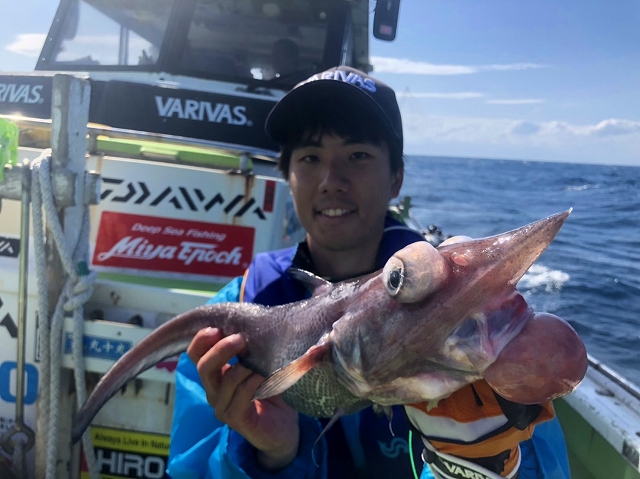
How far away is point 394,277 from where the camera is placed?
1.07 metres

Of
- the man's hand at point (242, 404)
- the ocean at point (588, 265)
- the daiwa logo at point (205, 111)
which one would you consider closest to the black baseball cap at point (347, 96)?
the ocean at point (588, 265)

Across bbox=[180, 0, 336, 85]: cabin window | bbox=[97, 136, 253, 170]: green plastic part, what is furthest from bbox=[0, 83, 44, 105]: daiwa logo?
bbox=[97, 136, 253, 170]: green plastic part

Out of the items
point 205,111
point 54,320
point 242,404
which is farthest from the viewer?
point 205,111

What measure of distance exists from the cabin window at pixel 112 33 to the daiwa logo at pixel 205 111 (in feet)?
3.64

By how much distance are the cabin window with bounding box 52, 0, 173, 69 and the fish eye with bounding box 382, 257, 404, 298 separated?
432cm

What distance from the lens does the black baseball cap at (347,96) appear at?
6.71ft

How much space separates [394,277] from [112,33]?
194 inches

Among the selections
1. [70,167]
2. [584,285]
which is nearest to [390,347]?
[70,167]

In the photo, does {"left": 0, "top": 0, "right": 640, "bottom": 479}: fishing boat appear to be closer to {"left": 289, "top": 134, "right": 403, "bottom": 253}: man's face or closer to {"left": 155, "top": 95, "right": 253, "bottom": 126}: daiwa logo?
{"left": 155, "top": 95, "right": 253, "bottom": 126}: daiwa logo

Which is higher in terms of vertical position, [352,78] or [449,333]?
[352,78]

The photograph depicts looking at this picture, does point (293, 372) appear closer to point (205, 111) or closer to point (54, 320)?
point (54, 320)

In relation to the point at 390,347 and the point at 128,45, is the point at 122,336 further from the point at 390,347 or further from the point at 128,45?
the point at 128,45

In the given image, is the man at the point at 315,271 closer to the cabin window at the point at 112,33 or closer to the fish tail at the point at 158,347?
the fish tail at the point at 158,347

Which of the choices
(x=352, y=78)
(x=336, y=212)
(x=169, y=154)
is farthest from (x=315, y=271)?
(x=169, y=154)
